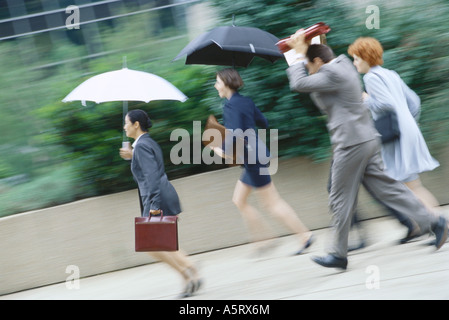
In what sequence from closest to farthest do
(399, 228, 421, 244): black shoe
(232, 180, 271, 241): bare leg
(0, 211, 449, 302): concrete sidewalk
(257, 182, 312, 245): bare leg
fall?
(0, 211, 449, 302): concrete sidewalk, (399, 228, 421, 244): black shoe, (257, 182, 312, 245): bare leg, (232, 180, 271, 241): bare leg

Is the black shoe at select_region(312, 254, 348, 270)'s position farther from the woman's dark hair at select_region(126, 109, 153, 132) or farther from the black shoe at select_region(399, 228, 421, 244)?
the woman's dark hair at select_region(126, 109, 153, 132)

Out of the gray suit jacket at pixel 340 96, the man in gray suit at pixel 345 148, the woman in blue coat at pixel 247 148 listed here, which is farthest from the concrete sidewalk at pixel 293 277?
the gray suit jacket at pixel 340 96

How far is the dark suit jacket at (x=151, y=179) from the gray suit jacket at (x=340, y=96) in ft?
4.11

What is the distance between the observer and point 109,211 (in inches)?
269

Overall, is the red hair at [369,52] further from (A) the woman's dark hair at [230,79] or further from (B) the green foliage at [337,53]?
(B) the green foliage at [337,53]

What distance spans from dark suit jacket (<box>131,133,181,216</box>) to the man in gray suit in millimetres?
1244

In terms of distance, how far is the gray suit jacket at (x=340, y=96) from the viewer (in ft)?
16.1

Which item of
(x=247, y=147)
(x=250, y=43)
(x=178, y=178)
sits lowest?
(x=178, y=178)

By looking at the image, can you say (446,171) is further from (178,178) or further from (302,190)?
(178,178)

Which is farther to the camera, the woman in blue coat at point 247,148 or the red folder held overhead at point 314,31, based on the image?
the woman in blue coat at point 247,148

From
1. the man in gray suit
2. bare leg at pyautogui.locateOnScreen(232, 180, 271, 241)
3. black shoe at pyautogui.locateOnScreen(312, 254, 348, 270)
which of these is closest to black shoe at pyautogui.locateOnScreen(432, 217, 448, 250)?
the man in gray suit

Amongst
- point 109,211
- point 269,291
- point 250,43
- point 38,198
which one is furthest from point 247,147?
point 38,198

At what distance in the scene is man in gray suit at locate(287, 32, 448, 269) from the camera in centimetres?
493

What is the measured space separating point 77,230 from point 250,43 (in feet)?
8.87
